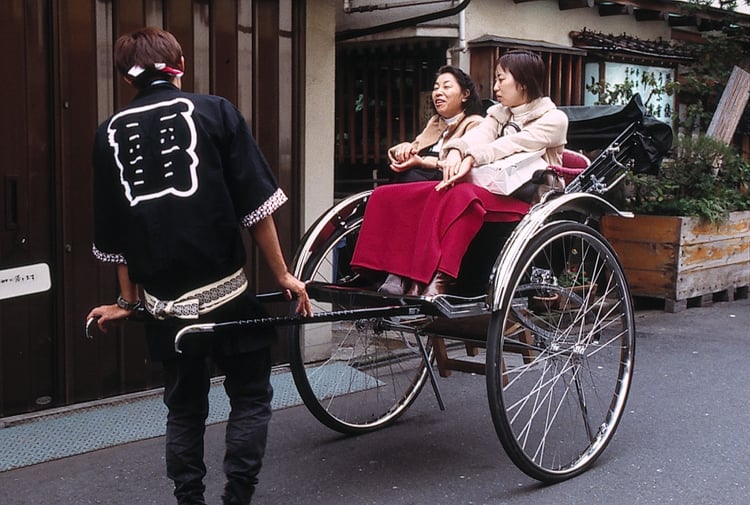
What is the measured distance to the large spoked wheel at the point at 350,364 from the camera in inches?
197

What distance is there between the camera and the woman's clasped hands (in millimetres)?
4504

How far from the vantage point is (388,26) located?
29.3ft

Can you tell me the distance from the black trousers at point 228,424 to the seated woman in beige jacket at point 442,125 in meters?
1.78

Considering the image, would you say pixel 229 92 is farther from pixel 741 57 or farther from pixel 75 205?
pixel 741 57

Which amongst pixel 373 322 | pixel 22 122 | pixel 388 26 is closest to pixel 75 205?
pixel 22 122

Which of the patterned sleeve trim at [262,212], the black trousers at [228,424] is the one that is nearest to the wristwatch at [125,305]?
the black trousers at [228,424]

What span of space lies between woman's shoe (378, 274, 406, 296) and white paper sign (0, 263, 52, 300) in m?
1.80

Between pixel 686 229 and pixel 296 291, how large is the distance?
22.6 ft

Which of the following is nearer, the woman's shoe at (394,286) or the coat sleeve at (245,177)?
the coat sleeve at (245,177)

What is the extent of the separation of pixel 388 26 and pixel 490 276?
17.0 ft

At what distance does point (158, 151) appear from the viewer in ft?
11.2

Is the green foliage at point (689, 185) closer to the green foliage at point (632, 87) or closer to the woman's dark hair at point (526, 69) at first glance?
the green foliage at point (632, 87)

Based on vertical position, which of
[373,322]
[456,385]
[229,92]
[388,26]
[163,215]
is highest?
[388,26]

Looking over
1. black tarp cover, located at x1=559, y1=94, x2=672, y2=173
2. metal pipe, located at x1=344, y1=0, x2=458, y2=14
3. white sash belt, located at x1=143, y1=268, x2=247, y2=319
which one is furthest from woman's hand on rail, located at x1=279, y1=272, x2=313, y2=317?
metal pipe, located at x1=344, y1=0, x2=458, y2=14
